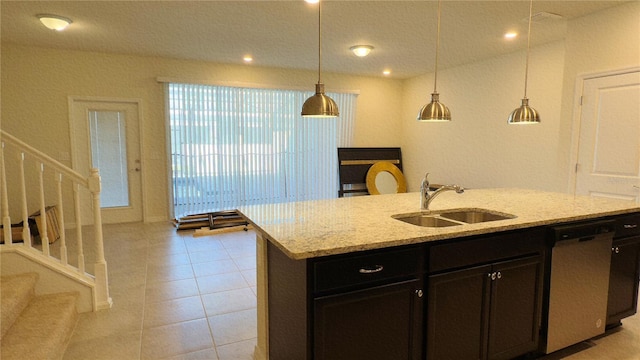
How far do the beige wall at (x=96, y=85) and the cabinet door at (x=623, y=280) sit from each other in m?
5.10

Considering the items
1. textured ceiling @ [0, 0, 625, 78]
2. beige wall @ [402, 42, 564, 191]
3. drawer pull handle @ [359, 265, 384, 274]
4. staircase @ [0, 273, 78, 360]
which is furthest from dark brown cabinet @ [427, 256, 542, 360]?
beige wall @ [402, 42, 564, 191]

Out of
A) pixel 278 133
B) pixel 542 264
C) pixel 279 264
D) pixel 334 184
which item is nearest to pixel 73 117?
pixel 278 133

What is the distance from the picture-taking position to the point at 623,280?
8.36 feet

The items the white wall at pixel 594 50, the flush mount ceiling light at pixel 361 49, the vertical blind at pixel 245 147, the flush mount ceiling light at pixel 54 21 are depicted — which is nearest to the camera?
the white wall at pixel 594 50

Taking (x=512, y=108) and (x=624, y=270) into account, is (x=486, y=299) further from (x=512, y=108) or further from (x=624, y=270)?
(x=512, y=108)

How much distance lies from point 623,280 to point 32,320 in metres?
3.98

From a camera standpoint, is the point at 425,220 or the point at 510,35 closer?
the point at 425,220

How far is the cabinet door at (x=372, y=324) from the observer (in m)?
1.59

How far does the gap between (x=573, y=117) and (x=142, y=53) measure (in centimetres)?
566

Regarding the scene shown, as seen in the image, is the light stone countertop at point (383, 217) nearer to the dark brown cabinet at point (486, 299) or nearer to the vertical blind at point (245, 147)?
the dark brown cabinet at point (486, 299)

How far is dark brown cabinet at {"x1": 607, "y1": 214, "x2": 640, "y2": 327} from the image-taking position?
2471 mm

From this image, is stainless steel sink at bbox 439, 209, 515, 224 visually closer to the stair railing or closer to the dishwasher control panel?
the dishwasher control panel

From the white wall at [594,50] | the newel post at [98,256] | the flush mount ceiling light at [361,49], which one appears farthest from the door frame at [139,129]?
the white wall at [594,50]

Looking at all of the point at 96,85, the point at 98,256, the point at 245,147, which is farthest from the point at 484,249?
the point at 96,85
